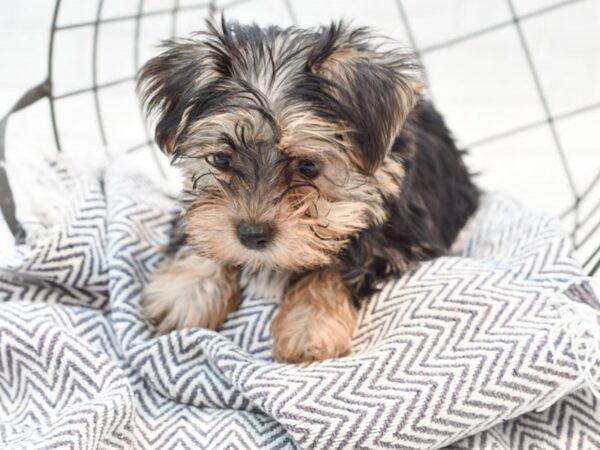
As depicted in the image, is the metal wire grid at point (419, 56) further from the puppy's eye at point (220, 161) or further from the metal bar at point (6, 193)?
the puppy's eye at point (220, 161)

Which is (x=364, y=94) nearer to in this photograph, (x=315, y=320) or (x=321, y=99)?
(x=321, y=99)

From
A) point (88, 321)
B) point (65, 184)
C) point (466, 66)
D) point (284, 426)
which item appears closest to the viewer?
point (284, 426)

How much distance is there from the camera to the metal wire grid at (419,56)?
3.50 metres

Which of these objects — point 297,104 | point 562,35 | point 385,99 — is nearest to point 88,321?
point 297,104

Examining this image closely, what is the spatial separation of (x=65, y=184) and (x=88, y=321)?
76cm

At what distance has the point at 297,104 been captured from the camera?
2.47 metres

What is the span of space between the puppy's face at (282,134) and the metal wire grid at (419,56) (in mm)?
996

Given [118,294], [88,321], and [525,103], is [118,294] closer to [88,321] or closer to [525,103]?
[88,321]

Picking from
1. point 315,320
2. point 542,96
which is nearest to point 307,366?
point 315,320

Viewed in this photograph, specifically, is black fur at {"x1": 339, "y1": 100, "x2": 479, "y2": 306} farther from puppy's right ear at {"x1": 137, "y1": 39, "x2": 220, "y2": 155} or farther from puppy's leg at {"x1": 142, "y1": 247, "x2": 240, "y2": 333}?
puppy's right ear at {"x1": 137, "y1": 39, "x2": 220, "y2": 155}

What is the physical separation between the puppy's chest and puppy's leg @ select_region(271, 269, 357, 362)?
0.07m

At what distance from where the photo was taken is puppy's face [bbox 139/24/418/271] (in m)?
2.48

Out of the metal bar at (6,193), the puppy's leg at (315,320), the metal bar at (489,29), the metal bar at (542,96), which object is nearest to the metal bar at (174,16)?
the metal bar at (6,193)

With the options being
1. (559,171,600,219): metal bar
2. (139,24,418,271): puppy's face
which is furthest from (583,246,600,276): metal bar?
(139,24,418,271): puppy's face
